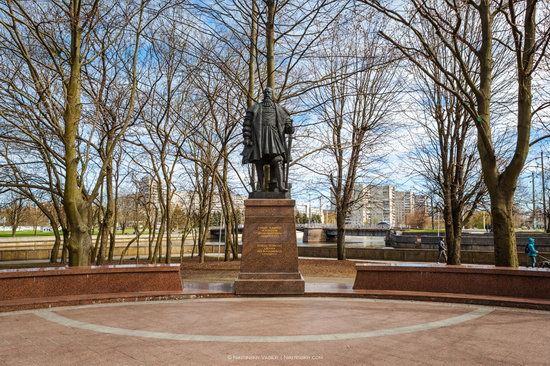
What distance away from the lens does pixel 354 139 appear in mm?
23188

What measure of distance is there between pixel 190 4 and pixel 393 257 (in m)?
18.6

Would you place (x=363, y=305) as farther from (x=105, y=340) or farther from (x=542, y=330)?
(x=105, y=340)

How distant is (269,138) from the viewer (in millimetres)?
10664

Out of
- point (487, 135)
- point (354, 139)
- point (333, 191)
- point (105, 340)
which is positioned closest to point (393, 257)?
point (333, 191)

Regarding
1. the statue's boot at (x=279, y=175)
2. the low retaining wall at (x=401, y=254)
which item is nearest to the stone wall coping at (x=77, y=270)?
the statue's boot at (x=279, y=175)

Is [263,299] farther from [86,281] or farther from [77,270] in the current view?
[77,270]

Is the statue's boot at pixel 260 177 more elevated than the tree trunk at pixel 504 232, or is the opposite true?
the statue's boot at pixel 260 177

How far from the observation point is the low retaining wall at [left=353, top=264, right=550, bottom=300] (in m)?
8.94

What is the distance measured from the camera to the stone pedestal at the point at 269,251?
969 centimetres

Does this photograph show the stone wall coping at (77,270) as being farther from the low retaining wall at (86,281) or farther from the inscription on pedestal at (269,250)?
the inscription on pedestal at (269,250)

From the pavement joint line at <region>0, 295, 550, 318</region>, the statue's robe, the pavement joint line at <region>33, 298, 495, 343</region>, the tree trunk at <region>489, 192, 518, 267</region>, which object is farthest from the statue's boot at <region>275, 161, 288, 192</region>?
the tree trunk at <region>489, 192, 518, 267</region>

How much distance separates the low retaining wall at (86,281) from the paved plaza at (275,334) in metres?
0.90

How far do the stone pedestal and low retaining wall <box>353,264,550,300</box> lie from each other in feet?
5.49

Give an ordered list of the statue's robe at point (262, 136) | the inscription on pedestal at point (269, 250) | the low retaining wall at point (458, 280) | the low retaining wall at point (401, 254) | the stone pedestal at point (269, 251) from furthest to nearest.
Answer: the low retaining wall at point (401, 254), the statue's robe at point (262, 136), the inscription on pedestal at point (269, 250), the stone pedestal at point (269, 251), the low retaining wall at point (458, 280)
